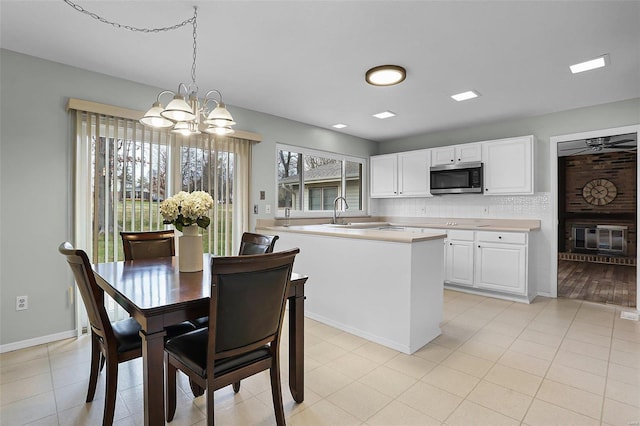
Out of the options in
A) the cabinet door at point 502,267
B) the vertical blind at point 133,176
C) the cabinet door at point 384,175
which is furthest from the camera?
the cabinet door at point 384,175

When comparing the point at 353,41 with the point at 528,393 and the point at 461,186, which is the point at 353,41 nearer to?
the point at 528,393

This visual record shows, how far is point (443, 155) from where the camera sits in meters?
4.90

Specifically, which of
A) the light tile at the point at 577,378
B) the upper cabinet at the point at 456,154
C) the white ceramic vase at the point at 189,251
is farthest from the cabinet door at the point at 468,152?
the white ceramic vase at the point at 189,251

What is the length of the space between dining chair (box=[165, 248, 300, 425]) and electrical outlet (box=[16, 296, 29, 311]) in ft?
6.15

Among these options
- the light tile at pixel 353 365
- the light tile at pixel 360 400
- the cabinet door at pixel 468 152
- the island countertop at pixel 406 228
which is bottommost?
the light tile at pixel 360 400

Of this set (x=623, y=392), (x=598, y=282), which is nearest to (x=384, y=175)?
(x=598, y=282)

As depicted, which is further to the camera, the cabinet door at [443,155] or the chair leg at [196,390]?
the cabinet door at [443,155]

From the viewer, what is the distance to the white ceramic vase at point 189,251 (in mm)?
2047

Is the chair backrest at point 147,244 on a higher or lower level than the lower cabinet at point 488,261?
higher

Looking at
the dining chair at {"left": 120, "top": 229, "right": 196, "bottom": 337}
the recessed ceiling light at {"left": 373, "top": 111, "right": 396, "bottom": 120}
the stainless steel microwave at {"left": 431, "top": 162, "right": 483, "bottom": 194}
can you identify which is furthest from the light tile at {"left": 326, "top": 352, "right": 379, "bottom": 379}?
the stainless steel microwave at {"left": 431, "top": 162, "right": 483, "bottom": 194}

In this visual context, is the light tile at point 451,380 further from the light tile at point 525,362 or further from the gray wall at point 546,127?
the gray wall at point 546,127

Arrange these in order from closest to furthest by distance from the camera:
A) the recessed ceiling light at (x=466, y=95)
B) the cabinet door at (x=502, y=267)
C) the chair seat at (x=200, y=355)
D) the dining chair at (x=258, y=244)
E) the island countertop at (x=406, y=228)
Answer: the chair seat at (x=200, y=355)
the dining chair at (x=258, y=244)
the island countertop at (x=406, y=228)
the recessed ceiling light at (x=466, y=95)
the cabinet door at (x=502, y=267)

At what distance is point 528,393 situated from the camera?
202 centimetres

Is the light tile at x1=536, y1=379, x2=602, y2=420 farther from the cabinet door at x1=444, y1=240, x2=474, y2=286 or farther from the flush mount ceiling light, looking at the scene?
the flush mount ceiling light
